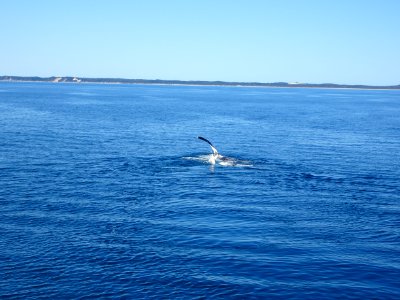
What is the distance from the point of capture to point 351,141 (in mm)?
96625

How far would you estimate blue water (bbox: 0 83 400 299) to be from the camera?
3161 centimetres

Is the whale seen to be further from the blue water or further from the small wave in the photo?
the blue water

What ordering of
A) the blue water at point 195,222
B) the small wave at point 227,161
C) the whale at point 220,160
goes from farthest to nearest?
the whale at point 220,160
the small wave at point 227,161
the blue water at point 195,222

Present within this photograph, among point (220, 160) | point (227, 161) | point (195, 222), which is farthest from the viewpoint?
point (220, 160)

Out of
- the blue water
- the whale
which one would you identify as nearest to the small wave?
the whale

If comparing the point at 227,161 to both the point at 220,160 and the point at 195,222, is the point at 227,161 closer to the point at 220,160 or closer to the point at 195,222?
the point at 220,160

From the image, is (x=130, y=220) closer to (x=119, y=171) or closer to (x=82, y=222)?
(x=82, y=222)

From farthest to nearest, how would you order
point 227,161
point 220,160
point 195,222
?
point 220,160 < point 227,161 < point 195,222

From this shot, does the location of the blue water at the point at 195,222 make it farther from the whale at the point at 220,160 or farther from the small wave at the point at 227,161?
the whale at the point at 220,160

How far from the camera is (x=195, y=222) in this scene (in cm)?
4366

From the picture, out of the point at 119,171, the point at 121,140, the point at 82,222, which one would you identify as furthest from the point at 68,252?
the point at 121,140

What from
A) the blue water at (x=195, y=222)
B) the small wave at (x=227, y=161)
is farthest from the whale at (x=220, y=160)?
the blue water at (x=195, y=222)

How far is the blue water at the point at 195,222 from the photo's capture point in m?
31.6

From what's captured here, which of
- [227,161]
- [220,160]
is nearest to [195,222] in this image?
[227,161]
